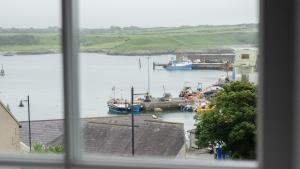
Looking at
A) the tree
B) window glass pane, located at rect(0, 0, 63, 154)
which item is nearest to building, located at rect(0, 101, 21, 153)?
window glass pane, located at rect(0, 0, 63, 154)

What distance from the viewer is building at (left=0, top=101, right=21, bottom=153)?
2.31m

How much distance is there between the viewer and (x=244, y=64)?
6.97 ft

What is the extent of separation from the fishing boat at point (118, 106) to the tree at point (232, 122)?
0.32 m

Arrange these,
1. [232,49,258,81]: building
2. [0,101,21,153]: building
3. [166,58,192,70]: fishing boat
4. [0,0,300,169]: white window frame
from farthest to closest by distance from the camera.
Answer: [0,101,21,153]: building → [166,58,192,70]: fishing boat → [232,49,258,81]: building → [0,0,300,169]: white window frame

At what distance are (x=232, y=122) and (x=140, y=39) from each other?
1.77 ft

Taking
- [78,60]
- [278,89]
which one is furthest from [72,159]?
[278,89]

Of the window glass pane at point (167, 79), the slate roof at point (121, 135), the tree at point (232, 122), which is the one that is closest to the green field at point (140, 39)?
the window glass pane at point (167, 79)

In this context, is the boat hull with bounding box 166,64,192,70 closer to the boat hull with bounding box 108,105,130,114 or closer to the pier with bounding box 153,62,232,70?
the pier with bounding box 153,62,232,70

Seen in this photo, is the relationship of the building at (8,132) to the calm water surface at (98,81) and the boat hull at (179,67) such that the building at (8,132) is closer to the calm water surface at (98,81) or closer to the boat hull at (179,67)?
the calm water surface at (98,81)

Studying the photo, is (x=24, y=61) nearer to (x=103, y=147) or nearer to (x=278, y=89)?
(x=103, y=147)

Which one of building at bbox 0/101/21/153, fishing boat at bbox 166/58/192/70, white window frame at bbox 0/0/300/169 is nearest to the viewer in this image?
white window frame at bbox 0/0/300/169

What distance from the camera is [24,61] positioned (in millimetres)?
2303

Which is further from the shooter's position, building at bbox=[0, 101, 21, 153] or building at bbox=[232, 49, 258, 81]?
building at bbox=[0, 101, 21, 153]

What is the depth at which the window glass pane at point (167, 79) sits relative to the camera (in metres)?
2.12
